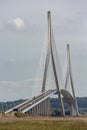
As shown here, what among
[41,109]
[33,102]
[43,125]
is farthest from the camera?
[41,109]

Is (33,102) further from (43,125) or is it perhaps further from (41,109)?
(43,125)

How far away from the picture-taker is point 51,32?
3634 inches

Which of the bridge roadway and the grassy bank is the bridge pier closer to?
the bridge roadway

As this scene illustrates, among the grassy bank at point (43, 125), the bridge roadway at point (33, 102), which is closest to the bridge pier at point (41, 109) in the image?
the bridge roadway at point (33, 102)

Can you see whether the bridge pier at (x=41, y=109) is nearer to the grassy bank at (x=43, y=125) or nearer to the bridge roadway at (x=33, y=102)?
the bridge roadway at (x=33, y=102)

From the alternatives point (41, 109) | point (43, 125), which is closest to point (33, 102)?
point (41, 109)

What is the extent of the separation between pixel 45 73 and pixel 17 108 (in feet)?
25.6

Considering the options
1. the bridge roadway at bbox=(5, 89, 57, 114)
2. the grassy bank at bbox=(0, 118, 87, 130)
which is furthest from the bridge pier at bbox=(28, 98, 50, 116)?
the grassy bank at bbox=(0, 118, 87, 130)

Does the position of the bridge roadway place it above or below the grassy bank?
above

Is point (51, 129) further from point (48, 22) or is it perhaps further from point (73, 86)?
point (73, 86)

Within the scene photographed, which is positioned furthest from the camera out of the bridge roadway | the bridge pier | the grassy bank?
the bridge pier

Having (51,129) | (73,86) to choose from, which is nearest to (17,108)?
(73,86)

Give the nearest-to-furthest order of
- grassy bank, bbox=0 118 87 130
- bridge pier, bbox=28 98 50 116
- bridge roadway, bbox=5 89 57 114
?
1. grassy bank, bbox=0 118 87 130
2. bridge roadway, bbox=5 89 57 114
3. bridge pier, bbox=28 98 50 116

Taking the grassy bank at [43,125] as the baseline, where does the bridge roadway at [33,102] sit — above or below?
above
